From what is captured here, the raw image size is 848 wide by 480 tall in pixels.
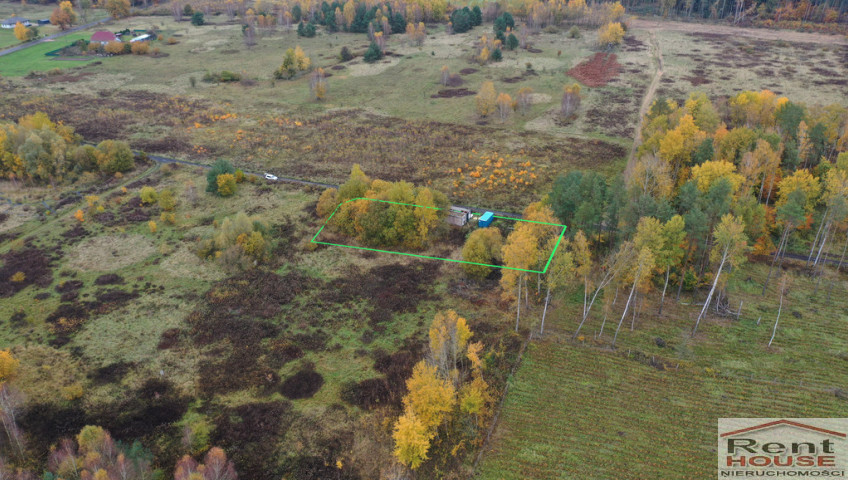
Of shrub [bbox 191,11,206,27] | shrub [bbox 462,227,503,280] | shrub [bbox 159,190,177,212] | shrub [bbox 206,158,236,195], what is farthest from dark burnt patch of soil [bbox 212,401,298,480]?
shrub [bbox 191,11,206,27]

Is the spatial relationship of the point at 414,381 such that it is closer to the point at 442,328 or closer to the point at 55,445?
the point at 442,328

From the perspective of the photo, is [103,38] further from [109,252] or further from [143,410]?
[143,410]

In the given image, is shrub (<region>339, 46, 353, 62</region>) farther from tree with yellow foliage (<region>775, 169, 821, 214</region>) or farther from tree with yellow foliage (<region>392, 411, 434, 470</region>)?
tree with yellow foliage (<region>392, 411, 434, 470</region>)

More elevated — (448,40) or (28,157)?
(448,40)

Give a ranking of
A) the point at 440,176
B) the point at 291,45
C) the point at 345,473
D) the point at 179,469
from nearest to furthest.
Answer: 1. the point at 179,469
2. the point at 345,473
3. the point at 440,176
4. the point at 291,45

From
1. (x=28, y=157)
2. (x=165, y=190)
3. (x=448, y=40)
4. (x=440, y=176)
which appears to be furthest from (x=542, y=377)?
(x=448, y=40)

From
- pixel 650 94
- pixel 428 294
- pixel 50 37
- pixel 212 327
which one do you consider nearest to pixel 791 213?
pixel 428 294
